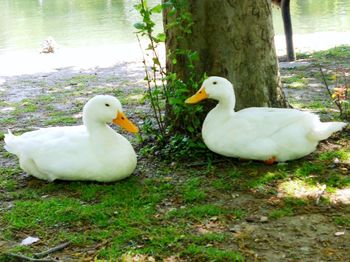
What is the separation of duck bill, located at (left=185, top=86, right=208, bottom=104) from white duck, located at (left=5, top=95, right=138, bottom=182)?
0.69 m

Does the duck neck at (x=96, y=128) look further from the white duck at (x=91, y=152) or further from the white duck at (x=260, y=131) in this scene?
the white duck at (x=260, y=131)

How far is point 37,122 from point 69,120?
0.51m

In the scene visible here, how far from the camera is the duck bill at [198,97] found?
17.4 feet

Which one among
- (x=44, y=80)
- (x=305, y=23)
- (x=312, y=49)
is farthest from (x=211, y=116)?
(x=305, y=23)

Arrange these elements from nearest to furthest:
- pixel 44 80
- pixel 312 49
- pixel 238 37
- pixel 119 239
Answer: pixel 119 239 → pixel 238 37 → pixel 44 80 → pixel 312 49

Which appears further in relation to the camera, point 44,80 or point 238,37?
point 44,80

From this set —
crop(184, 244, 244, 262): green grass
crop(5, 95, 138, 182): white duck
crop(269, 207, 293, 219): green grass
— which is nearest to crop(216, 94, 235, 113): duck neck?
crop(5, 95, 138, 182): white duck

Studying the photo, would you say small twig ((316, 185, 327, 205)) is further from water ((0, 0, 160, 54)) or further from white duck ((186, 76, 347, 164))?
water ((0, 0, 160, 54))

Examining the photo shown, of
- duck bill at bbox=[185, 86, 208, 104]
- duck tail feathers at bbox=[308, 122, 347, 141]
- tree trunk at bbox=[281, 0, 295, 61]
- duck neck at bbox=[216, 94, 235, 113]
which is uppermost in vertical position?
tree trunk at bbox=[281, 0, 295, 61]

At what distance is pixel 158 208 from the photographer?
14.7 feet

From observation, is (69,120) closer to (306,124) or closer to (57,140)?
(57,140)

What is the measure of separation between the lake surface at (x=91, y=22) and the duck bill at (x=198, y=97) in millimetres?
13562

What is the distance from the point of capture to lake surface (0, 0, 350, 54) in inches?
768

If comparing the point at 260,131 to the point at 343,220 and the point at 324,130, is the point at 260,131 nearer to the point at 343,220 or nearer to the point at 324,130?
the point at 324,130
